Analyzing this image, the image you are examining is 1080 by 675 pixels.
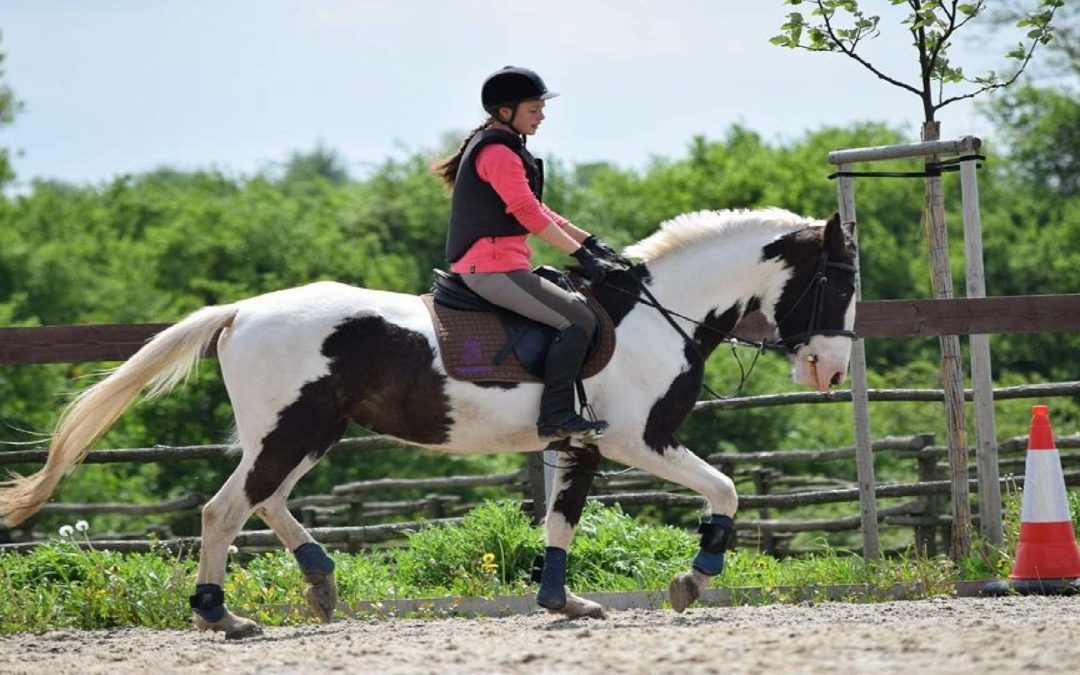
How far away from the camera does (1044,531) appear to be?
7.88 m

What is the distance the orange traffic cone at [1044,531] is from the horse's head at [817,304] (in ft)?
3.48

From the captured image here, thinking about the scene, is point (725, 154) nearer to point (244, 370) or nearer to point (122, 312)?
point (122, 312)

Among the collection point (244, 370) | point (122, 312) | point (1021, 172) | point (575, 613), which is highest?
point (1021, 172)

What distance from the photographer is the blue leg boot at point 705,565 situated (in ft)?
24.2

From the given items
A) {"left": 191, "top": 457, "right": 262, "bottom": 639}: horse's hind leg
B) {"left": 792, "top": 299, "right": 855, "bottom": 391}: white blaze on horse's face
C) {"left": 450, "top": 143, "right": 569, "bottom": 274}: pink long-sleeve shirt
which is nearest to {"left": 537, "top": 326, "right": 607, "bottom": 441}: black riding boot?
{"left": 450, "top": 143, "right": 569, "bottom": 274}: pink long-sleeve shirt

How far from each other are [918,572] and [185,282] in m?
24.7

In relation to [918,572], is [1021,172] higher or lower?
higher

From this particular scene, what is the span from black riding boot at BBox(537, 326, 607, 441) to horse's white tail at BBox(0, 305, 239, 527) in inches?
58.1

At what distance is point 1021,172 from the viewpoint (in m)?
40.4

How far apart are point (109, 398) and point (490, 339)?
1.78m

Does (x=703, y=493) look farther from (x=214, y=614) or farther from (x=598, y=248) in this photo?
Answer: (x=214, y=614)

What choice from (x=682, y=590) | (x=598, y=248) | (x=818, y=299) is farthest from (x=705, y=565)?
(x=598, y=248)

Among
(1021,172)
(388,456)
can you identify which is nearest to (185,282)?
(388,456)

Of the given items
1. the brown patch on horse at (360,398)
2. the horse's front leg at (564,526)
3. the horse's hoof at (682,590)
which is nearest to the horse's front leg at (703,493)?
the horse's hoof at (682,590)
